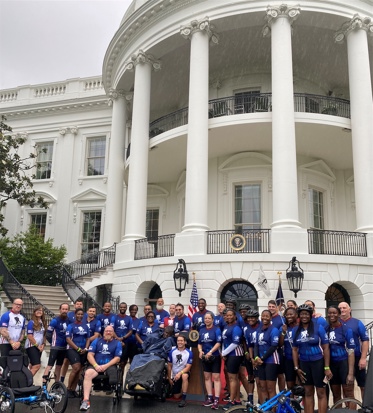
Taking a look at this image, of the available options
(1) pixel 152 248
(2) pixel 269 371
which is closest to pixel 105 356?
(2) pixel 269 371

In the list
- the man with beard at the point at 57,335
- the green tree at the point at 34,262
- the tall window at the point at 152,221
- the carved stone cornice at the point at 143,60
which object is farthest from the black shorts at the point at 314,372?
the tall window at the point at 152,221

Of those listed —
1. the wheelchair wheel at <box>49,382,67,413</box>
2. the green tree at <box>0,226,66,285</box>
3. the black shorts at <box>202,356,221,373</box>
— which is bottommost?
the wheelchair wheel at <box>49,382,67,413</box>

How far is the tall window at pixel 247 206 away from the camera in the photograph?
1862 cm

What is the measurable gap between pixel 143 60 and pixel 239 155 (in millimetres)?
5480

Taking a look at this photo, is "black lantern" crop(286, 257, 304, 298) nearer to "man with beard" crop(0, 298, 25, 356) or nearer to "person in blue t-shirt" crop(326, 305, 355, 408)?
"person in blue t-shirt" crop(326, 305, 355, 408)

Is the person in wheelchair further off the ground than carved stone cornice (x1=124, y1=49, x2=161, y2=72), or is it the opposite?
carved stone cornice (x1=124, y1=49, x2=161, y2=72)

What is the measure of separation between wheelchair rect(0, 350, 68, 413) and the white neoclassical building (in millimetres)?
7724

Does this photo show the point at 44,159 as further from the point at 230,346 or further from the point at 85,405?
the point at 230,346

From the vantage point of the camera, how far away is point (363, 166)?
50.8 ft

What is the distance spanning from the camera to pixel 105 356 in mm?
8727

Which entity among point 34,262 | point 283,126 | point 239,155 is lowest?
point 34,262

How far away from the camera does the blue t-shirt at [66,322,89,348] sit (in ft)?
30.4

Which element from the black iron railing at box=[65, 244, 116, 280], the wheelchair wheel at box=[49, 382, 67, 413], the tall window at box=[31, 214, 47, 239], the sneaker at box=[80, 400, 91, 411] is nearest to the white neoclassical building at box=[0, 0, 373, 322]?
the tall window at box=[31, 214, 47, 239]

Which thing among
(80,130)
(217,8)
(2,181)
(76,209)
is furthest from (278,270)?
(80,130)
